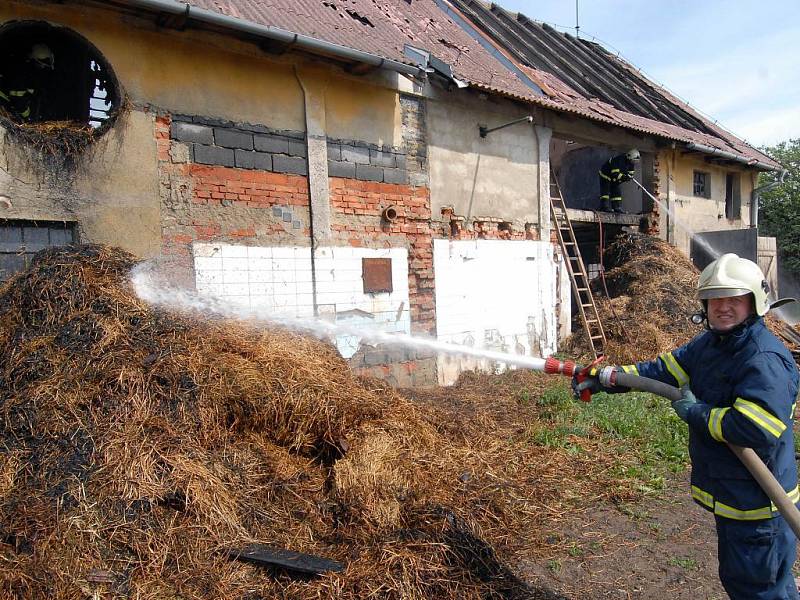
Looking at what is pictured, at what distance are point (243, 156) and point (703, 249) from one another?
12.2 metres

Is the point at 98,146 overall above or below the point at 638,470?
above

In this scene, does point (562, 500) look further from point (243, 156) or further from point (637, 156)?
point (637, 156)

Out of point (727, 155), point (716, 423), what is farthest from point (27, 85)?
point (727, 155)

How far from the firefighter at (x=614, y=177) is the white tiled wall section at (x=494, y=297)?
3.37 metres

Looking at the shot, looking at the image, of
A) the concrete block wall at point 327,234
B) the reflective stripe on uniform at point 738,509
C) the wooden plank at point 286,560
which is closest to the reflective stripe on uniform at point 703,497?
the reflective stripe on uniform at point 738,509

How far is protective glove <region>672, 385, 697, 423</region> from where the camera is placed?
8.43ft

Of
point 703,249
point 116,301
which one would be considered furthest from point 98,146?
point 703,249

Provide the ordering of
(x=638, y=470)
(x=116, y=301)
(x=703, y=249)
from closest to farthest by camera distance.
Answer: (x=116, y=301), (x=638, y=470), (x=703, y=249)

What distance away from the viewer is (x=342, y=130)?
7.36 m

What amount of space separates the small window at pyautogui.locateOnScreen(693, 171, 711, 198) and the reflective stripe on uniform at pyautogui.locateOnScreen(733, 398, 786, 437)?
548 inches

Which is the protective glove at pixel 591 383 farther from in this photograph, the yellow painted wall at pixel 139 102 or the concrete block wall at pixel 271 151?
the concrete block wall at pixel 271 151

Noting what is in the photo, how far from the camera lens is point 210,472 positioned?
3.66 metres

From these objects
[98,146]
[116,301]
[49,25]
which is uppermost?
[49,25]

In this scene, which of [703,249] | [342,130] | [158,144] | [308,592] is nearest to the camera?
[308,592]
